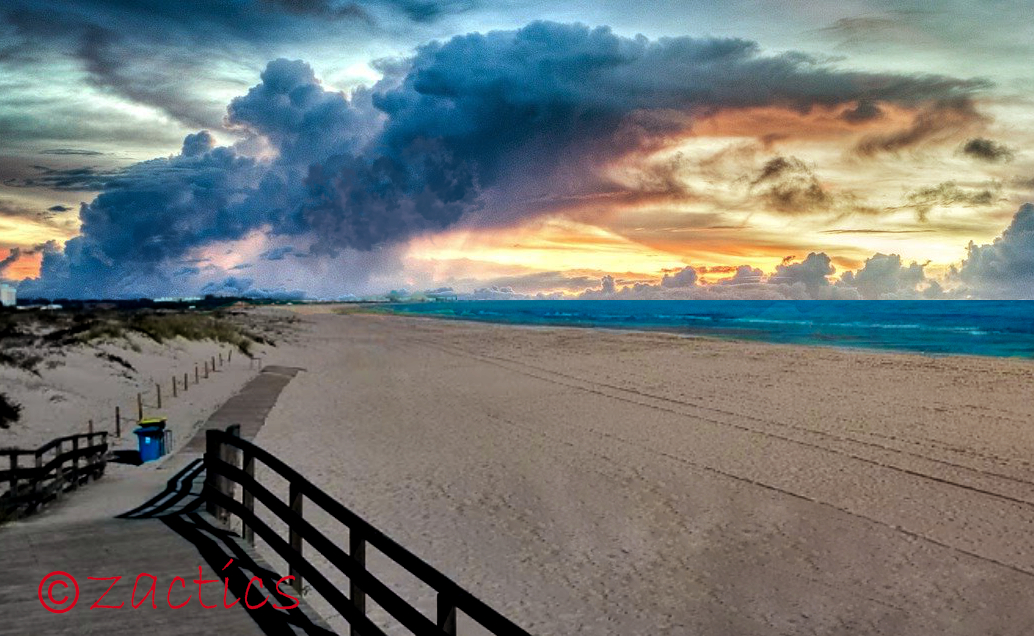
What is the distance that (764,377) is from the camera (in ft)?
115

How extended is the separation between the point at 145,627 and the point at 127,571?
1648 mm

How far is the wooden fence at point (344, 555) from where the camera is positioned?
4647 mm

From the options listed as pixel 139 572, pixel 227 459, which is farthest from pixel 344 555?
pixel 227 459

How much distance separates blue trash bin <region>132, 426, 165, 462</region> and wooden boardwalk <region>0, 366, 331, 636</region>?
169 inches

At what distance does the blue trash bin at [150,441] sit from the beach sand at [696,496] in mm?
2568

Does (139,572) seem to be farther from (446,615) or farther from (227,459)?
(446,615)

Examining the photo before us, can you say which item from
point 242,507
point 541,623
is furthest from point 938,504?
point 242,507

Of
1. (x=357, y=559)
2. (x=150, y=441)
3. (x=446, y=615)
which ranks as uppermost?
(x=446, y=615)

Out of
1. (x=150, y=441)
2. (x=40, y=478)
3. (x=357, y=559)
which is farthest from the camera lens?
(x=150, y=441)

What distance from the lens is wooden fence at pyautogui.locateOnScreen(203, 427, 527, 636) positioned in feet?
15.2

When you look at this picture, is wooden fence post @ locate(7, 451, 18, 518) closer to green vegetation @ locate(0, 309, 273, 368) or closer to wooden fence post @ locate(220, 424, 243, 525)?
wooden fence post @ locate(220, 424, 243, 525)

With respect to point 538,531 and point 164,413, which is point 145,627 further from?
point 164,413

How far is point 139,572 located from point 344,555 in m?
2.71

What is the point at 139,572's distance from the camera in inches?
305
